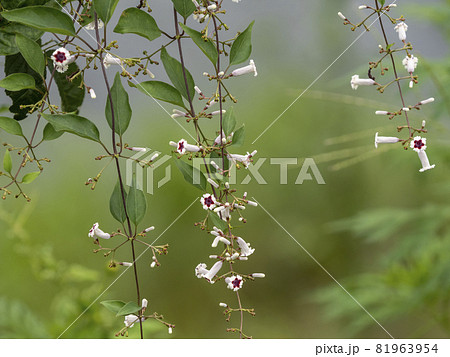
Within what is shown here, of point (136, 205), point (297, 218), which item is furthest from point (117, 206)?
point (297, 218)

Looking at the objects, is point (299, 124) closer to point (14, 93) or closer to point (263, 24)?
point (263, 24)

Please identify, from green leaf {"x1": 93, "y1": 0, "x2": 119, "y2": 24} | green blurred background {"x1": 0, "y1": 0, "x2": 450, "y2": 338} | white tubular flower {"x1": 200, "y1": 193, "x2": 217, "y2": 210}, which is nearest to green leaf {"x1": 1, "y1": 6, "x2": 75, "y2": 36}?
green leaf {"x1": 93, "y1": 0, "x2": 119, "y2": 24}

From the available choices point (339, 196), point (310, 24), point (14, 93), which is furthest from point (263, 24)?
point (14, 93)

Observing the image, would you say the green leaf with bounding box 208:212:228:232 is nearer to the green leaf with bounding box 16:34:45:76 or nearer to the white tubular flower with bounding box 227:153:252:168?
the white tubular flower with bounding box 227:153:252:168

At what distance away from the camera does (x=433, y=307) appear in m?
1.01

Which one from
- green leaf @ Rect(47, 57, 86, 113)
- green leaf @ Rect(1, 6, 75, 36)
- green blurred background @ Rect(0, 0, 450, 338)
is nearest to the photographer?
green leaf @ Rect(1, 6, 75, 36)

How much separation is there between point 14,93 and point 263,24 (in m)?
0.98

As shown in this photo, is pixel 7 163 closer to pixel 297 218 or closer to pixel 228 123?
pixel 228 123

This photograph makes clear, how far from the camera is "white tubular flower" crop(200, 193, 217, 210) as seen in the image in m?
0.31

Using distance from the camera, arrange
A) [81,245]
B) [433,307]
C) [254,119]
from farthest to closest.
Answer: [254,119] → [81,245] → [433,307]

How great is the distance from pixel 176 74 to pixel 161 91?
0.02 meters

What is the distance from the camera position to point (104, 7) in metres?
0.30

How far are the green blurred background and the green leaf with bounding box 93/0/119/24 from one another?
0.66m

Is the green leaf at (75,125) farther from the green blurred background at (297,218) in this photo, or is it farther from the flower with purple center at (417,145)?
the green blurred background at (297,218)
